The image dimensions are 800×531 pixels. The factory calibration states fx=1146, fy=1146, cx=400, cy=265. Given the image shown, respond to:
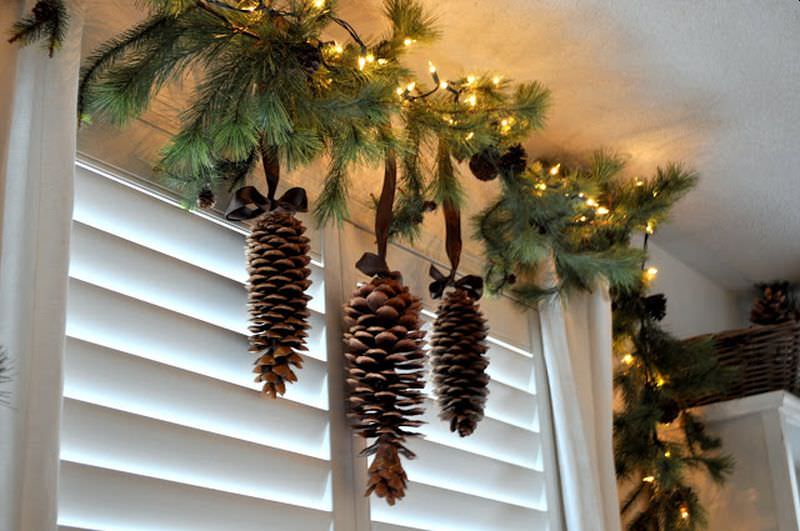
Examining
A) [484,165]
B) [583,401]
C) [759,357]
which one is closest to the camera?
[484,165]

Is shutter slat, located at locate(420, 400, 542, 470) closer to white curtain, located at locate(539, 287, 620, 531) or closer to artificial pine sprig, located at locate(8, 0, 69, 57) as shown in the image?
white curtain, located at locate(539, 287, 620, 531)

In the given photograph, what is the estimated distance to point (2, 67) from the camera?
5.02ft

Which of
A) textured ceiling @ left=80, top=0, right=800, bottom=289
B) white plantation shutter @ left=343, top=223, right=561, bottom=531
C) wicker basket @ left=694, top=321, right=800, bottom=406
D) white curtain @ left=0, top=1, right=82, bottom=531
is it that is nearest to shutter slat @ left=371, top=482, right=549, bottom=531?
white plantation shutter @ left=343, top=223, right=561, bottom=531

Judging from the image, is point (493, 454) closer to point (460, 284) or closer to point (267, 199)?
point (460, 284)

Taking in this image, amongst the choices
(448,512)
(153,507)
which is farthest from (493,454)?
(153,507)

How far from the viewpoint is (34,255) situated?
144cm

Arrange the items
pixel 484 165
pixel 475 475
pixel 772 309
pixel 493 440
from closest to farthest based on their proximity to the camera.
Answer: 1. pixel 484 165
2. pixel 475 475
3. pixel 493 440
4. pixel 772 309

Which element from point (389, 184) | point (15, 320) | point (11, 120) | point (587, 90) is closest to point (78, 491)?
point (15, 320)

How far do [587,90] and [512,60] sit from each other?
23 cm

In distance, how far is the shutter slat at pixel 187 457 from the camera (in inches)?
61.5

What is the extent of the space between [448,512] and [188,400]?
640mm

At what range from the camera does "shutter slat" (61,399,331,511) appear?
1562 millimetres

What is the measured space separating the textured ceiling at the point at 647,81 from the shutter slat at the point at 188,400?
13.1 inches

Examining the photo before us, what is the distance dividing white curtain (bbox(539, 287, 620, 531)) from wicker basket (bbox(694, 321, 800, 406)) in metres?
0.53
